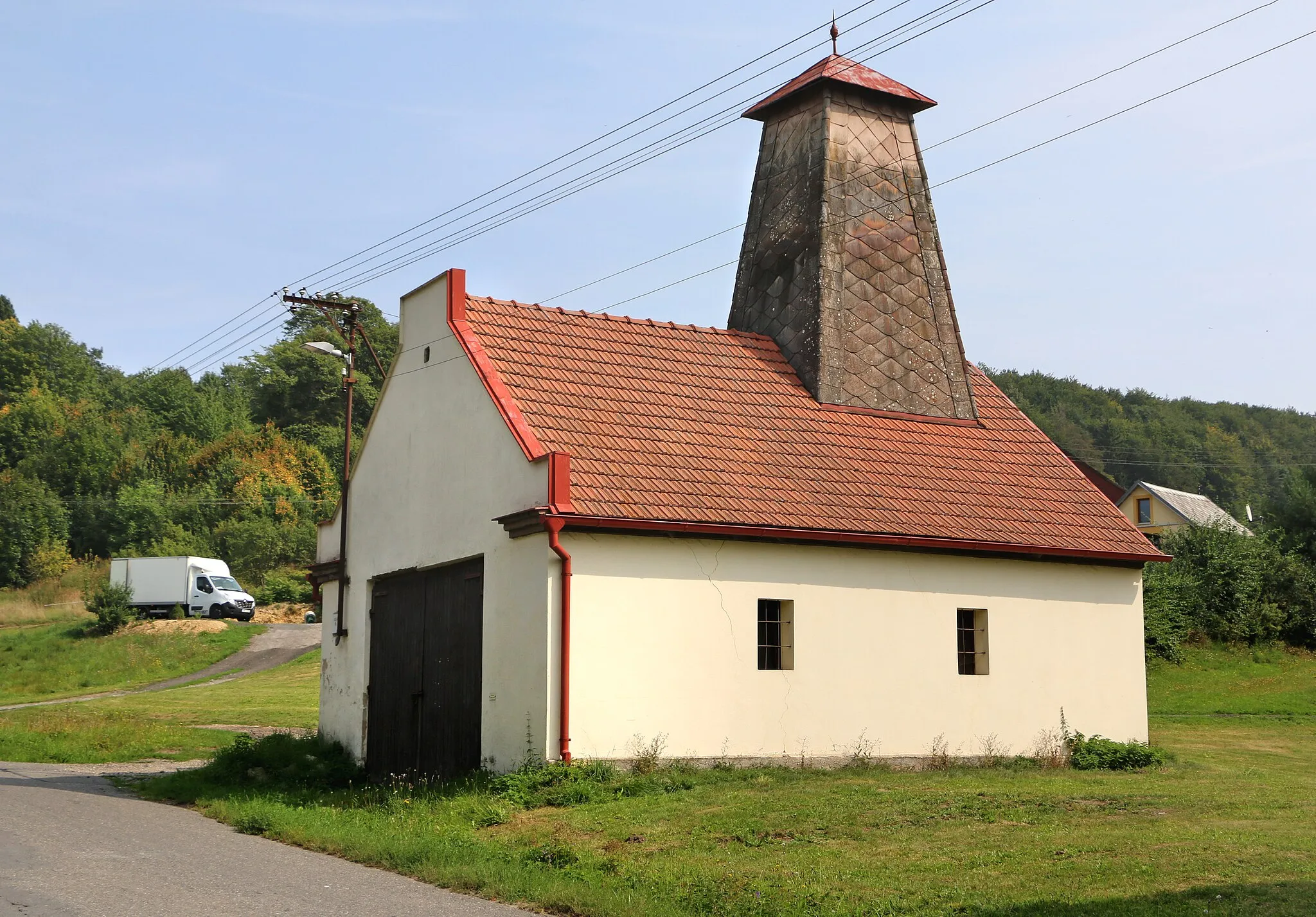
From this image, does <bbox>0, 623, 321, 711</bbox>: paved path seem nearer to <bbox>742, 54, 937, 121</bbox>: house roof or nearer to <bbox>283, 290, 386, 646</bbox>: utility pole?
<bbox>283, 290, 386, 646</bbox>: utility pole

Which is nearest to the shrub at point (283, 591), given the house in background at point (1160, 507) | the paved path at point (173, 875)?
the house in background at point (1160, 507)

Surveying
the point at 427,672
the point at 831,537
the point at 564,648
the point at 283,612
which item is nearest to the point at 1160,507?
the point at 283,612

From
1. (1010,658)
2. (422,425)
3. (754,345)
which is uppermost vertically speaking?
(754,345)

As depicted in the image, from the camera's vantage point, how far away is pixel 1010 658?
1941 centimetres

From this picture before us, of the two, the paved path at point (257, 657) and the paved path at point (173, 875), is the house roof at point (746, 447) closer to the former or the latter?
the paved path at point (173, 875)

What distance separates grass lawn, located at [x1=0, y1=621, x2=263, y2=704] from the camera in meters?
42.4

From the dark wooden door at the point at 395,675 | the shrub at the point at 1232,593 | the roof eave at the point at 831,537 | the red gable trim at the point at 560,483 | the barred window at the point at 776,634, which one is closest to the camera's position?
the red gable trim at the point at 560,483

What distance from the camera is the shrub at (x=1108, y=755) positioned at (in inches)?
752

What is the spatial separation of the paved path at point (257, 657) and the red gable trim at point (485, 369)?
76.3 feet

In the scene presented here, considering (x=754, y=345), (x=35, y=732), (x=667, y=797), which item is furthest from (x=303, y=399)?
(x=667, y=797)

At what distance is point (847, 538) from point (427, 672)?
20.7 ft

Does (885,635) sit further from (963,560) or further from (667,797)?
(667,797)

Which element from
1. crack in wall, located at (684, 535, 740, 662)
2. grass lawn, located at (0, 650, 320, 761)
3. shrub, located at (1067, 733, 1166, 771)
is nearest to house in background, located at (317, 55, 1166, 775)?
crack in wall, located at (684, 535, 740, 662)

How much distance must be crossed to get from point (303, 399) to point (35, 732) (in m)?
64.1
